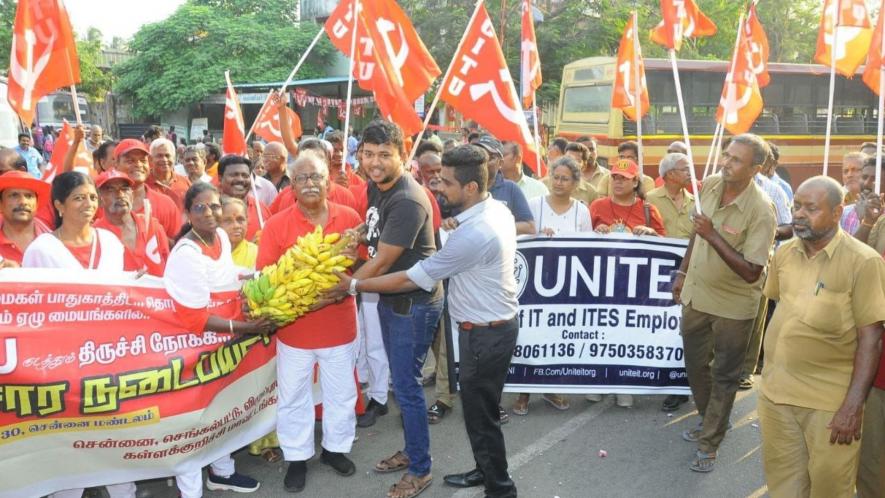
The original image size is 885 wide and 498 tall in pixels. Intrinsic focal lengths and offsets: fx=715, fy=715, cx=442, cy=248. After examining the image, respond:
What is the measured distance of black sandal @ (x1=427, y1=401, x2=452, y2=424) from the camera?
548 centimetres

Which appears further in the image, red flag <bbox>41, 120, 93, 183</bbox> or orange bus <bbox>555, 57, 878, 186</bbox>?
orange bus <bbox>555, 57, 878, 186</bbox>

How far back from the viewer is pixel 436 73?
6973mm

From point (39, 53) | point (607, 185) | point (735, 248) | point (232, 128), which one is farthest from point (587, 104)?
point (39, 53)

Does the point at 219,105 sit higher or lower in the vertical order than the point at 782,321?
higher

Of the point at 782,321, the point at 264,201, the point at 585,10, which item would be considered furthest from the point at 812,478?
the point at 585,10

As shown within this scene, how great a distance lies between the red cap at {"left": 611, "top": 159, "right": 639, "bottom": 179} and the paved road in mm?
1896

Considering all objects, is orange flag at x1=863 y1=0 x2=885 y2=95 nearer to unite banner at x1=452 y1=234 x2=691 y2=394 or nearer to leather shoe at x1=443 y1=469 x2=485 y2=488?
unite banner at x1=452 y1=234 x2=691 y2=394

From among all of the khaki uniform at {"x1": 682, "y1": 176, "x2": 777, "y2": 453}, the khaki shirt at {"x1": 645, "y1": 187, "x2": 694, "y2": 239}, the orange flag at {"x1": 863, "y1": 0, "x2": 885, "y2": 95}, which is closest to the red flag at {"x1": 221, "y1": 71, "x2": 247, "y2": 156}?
→ the khaki shirt at {"x1": 645, "y1": 187, "x2": 694, "y2": 239}

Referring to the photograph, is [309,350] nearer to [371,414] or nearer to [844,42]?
[371,414]

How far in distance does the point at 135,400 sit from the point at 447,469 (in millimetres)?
1983

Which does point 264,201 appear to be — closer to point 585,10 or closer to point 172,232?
point 172,232

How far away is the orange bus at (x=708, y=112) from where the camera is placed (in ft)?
52.1

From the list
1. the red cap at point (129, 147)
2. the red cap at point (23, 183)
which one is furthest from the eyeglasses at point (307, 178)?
the red cap at point (129, 147)

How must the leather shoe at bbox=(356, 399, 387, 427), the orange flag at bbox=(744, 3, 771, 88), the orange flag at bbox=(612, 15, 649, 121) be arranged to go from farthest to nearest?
the orange flag at bbox=(744, 3, 771, 88) < the orange flag at bbox=(612, 15, 649, 121) < the leather shoe at bbox=(356, 399, 387, 427)
